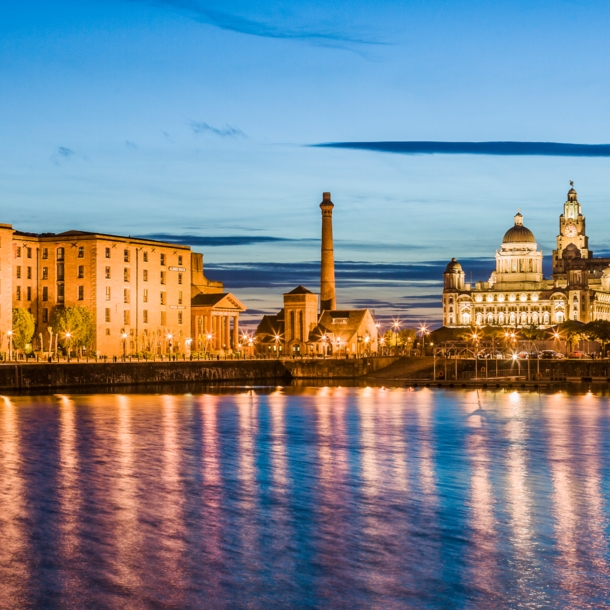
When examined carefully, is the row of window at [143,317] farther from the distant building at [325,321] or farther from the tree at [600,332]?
the tree at [600,332]

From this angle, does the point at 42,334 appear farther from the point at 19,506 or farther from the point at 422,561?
the point at 422,561

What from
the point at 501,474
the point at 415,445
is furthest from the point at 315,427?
the point at 501,474

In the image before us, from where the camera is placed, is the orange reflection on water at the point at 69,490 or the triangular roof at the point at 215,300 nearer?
the orange reflection on water at the point at 69,490

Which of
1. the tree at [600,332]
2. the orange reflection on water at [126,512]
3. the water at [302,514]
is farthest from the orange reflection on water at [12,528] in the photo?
the tree at [600,332]

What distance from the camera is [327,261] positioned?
167000 millimetres

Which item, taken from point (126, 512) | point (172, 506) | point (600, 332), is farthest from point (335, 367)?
point (126, 512)

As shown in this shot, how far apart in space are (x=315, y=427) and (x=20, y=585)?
38358mm

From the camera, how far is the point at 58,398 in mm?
82938

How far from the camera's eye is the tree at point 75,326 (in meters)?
117

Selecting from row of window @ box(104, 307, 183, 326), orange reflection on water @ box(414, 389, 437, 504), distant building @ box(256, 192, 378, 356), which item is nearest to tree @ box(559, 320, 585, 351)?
distant building @ box(256, 192, 378, 356)

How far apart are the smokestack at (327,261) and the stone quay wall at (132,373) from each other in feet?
126

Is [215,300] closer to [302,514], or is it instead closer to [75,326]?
[75,326]

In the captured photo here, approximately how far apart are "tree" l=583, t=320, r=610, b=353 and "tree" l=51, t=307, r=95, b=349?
83.5m

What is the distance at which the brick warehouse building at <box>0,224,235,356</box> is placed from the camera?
401 feet
